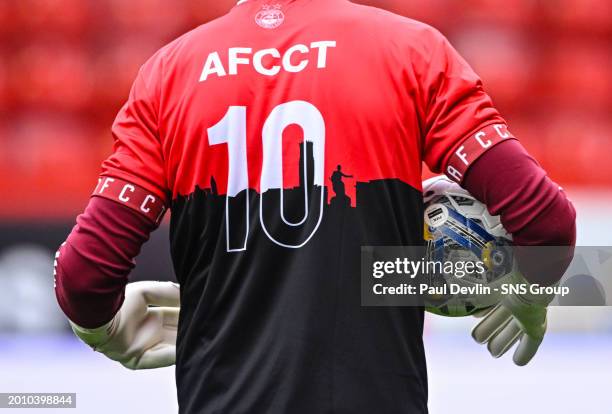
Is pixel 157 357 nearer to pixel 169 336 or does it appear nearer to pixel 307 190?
pixel 169 336

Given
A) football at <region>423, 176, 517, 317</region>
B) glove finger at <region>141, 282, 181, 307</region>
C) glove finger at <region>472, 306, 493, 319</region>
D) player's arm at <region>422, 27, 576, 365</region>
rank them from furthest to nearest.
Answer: glove finger at <region>141, 282, 181, 307</region>, glove finger at <region>472, 306, 493, 319</region>, football at <region>423, 176, 517, 317</region>, player's arm at <region>422, 27, 576, 365</region>

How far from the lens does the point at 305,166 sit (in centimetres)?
127

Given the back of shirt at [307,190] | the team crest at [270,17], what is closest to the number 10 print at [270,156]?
the back of shirt at [307,190]

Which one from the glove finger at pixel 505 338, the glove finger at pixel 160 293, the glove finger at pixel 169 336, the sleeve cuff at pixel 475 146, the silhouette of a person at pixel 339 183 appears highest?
the sleeve cuff at pixel 475 146

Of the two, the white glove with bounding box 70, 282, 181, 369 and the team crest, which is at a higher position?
the team crest

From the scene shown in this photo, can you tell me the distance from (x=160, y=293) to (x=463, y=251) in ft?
1.52

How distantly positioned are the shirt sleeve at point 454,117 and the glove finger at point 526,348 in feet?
1.20

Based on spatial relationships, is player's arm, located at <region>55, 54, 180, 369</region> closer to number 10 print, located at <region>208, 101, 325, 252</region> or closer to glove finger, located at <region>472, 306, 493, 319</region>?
number 10 print, located at <region>208, 101, 325, 252</region>

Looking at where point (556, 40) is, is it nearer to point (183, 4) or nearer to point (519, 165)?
point (183, 4)

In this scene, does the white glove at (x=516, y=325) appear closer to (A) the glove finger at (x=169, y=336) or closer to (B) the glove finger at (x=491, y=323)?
(B) the glove finger at (x=491, y=323)

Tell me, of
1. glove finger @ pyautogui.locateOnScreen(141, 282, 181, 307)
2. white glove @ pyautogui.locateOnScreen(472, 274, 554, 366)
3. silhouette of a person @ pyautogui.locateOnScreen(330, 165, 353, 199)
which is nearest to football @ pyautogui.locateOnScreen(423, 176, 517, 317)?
white glove @ pyautogui.locateOnScreen(472, 274, 554, 366)

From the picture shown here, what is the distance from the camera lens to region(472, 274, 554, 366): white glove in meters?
1.41

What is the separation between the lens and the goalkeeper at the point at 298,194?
1.25 m

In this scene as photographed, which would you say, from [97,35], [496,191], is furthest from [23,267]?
[496,191]
